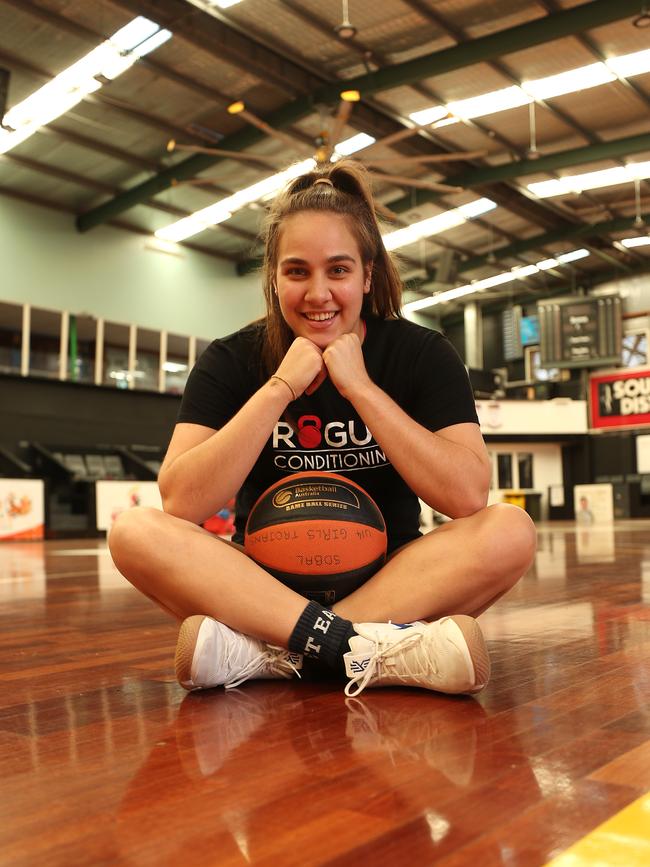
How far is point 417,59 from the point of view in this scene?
10117mm

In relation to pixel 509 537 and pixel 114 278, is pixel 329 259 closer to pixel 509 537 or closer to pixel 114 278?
pixel 509 537

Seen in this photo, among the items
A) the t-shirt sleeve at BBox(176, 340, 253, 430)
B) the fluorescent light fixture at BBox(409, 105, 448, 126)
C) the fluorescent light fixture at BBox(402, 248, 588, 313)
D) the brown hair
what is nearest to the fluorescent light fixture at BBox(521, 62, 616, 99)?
the fluorescent light fixture at BBox(409, 105, 448, 126)

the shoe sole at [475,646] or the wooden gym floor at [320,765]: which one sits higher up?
the shoe sole at [475,646]

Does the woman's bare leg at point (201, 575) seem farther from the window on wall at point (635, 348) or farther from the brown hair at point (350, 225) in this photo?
the window on wall at point (635, 348)

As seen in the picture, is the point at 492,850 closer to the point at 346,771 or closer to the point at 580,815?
the point at 580,815

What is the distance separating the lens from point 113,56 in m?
9.79

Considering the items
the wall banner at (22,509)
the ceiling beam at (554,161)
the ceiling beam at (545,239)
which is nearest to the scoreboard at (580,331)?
the ceiling beam at (545,239)

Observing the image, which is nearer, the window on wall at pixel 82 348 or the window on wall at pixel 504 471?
the window on wall at pixel 82 348

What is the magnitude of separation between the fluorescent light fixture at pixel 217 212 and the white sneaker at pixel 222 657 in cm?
1209

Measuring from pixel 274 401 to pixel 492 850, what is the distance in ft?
3.29

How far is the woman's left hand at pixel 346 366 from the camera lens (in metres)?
1.65

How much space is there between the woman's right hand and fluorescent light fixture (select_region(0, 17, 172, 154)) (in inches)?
330

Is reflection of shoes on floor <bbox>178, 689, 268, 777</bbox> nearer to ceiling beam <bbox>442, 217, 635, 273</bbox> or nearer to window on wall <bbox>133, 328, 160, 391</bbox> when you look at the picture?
window on wall <bbox>133, 328, 160, 391</bbox>

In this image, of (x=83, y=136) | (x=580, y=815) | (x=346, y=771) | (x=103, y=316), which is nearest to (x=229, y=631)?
(x=346, y=771)
